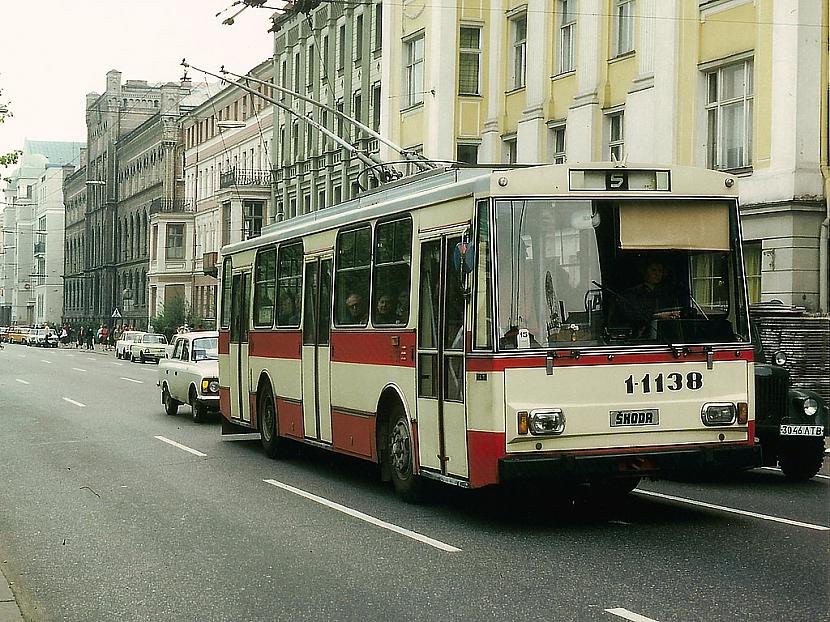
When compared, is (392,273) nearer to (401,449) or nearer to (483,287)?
(401,449)

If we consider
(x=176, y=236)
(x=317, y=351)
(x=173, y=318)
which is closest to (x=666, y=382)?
(x=317, y=351)

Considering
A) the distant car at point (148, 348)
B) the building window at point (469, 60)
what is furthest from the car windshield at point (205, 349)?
the distant car at point (148, 348)

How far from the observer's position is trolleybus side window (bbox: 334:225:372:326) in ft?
45.2

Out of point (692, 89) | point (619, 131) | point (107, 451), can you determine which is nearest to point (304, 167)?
point (619, 131)

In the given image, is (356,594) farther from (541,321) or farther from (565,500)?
(565,500)

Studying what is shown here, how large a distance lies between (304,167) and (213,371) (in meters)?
35.9

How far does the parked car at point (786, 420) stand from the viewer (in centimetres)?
1422

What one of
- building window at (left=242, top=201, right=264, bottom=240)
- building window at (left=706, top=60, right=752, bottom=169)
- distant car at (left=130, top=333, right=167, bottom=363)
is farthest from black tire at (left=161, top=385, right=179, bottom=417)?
building window at (left=242, top=201, right=264, bottom=240)

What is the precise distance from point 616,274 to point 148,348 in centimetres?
5486

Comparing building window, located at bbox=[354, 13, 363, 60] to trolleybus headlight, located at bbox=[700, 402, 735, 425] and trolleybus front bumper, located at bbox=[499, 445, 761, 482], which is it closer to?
trolleybus headlight, located at bbox=[700, 402, 735, 425]

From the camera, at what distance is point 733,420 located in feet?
36.9

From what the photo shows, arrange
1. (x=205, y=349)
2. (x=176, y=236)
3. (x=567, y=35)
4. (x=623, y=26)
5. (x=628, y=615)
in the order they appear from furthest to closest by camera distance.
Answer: (x=176, y=236) < (x=567, y=35) < (x=623, y=26) < (x=205, y=349) < (x=628, y=615)

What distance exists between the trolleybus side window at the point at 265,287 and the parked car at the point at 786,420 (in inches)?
244

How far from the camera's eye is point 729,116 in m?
27.5
